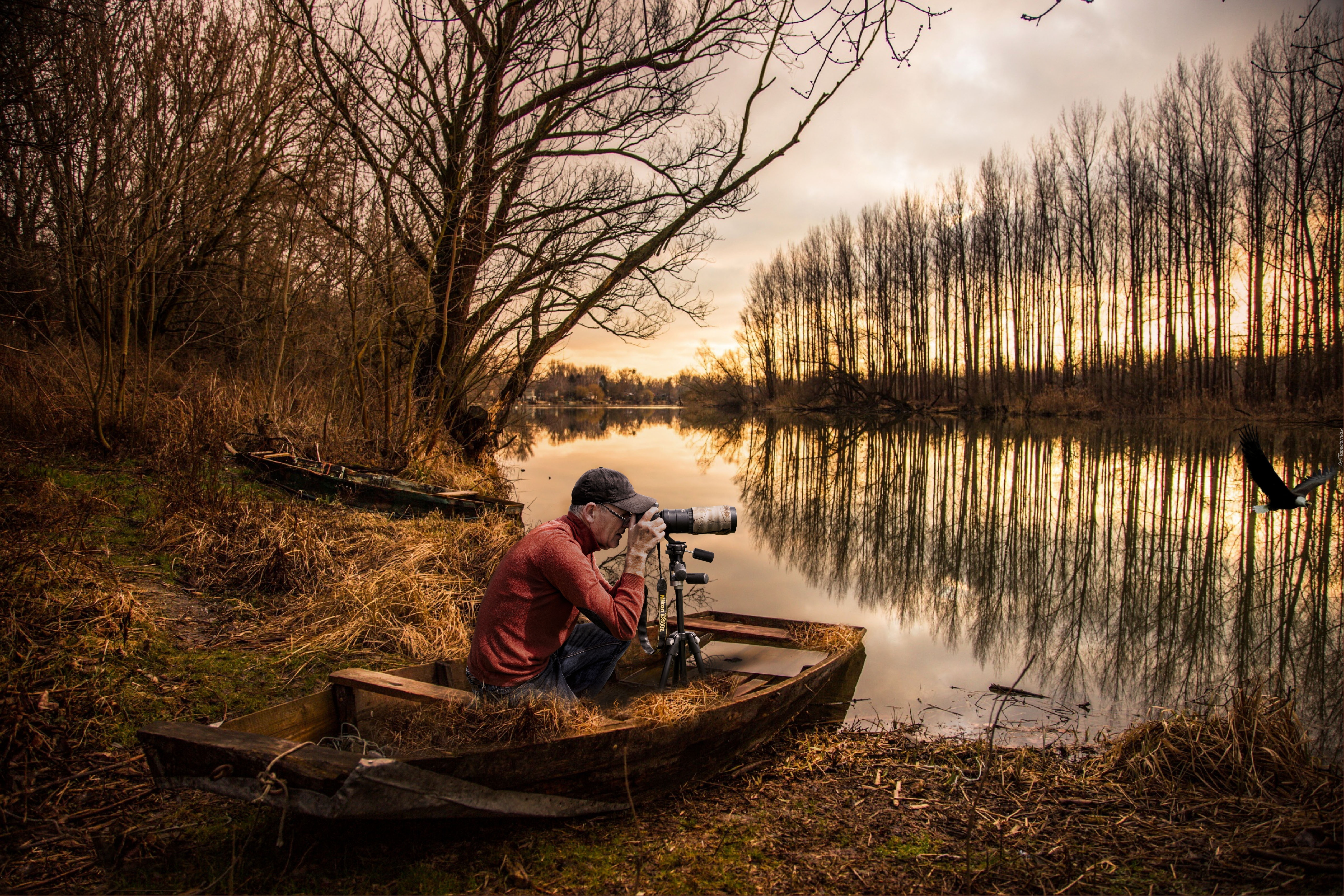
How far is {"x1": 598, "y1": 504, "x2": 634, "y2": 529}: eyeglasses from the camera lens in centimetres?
352

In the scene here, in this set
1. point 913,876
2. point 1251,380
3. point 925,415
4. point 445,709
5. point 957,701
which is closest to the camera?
point 913,876

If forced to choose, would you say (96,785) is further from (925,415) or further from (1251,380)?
(925,415)

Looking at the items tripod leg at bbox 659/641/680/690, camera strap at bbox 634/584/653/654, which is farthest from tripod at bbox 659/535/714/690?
camera strap at bbox 634/584/653/654

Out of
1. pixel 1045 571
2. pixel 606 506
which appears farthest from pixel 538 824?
pixel 1045 571

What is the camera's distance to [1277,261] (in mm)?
25547

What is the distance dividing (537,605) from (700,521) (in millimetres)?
911

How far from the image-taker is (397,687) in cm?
327

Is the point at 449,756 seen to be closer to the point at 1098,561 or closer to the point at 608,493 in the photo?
the point at 608,493

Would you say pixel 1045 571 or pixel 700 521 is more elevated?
pixel 700 521

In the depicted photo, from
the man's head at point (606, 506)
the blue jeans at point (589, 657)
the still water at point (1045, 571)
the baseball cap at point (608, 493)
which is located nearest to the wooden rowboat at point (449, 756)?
the blue jeans at point (589, 657)

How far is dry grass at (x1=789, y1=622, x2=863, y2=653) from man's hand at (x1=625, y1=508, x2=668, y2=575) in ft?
7.51

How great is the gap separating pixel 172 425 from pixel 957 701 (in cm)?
907

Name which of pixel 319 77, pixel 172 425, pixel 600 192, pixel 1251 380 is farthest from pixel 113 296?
pixel 1251 380

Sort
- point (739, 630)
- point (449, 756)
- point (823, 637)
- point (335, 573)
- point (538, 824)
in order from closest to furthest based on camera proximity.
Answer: point (449, 756), point (538, 824), point (823, 637), point (739, 630), point (335, 573)
